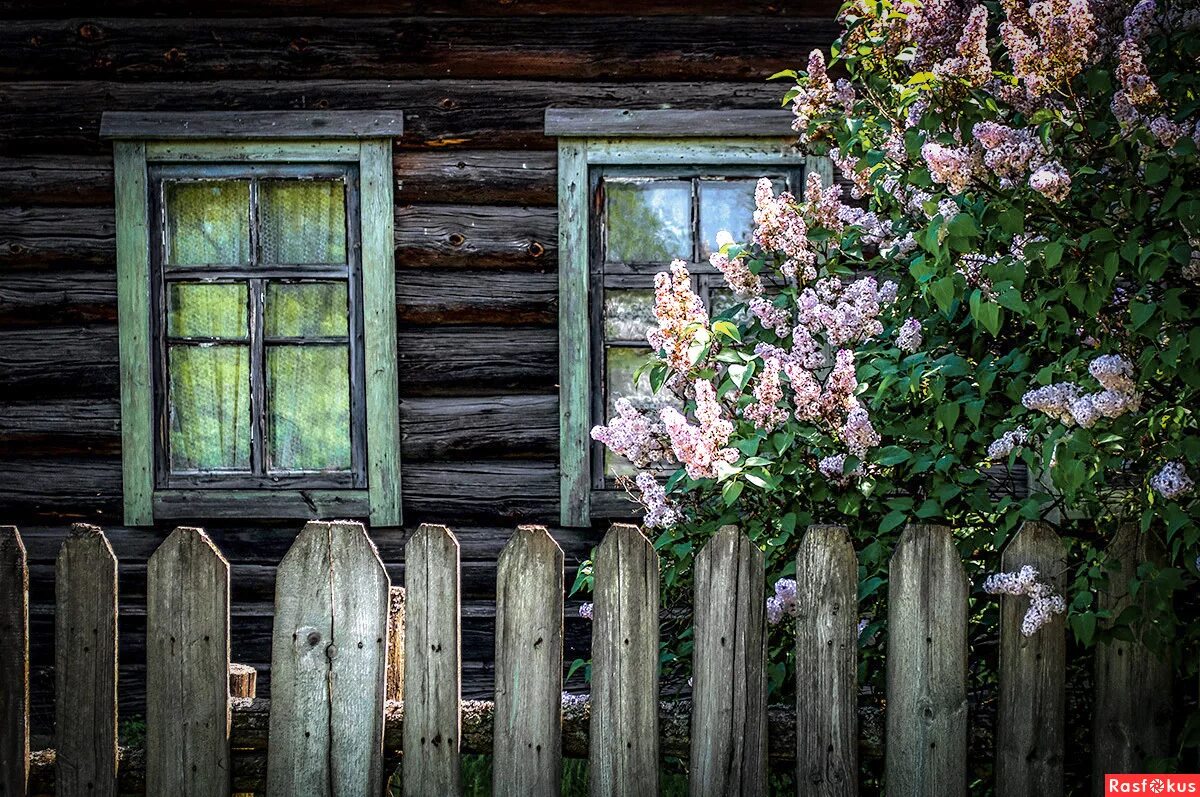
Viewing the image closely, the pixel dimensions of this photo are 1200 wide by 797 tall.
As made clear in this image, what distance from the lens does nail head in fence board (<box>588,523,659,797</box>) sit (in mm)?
2279

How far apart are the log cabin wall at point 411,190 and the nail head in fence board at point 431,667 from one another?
2.34 m

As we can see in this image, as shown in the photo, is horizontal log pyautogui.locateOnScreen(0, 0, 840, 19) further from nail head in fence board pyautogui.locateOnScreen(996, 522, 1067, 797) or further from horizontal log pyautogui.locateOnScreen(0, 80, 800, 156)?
nail head in fence board pyautogui.locateOnScreen(996, 522, 1067, 797)

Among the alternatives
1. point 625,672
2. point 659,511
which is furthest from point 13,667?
point 659,511

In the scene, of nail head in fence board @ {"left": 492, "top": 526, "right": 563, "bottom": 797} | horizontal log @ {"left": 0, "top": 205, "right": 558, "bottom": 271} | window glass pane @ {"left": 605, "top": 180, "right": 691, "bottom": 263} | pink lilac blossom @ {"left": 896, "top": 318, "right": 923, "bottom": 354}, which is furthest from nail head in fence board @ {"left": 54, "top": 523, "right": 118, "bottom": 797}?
window glass pane @ {"left": 605, "top": 180, "right": 691, "bottom": 263}

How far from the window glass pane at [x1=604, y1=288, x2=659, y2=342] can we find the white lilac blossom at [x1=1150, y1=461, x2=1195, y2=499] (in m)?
2.87

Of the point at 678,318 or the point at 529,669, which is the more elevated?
the point at 678,318

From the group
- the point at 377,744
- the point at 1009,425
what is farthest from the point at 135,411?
the point at 1009,425

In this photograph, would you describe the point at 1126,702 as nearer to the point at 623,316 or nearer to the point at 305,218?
the point at 623,316

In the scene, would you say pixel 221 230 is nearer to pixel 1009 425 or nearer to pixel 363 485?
pixel 363 485

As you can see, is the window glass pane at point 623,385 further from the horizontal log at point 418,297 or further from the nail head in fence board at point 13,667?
the nail head in fence board at point 13,667

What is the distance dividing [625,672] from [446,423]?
8.29 feet

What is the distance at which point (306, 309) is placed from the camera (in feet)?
15.7

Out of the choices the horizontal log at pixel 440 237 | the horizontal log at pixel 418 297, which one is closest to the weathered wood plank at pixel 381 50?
the horizontal log at pixel 440 237

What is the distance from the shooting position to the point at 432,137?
4672mm
